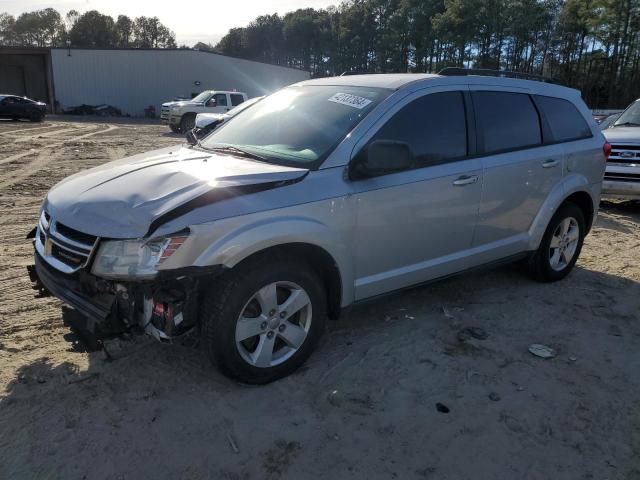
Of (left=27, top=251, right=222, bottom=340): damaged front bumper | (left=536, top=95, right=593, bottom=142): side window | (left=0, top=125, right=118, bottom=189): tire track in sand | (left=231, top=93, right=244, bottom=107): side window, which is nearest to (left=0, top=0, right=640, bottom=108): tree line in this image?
(left=231, top=93, right=244, bottom=107): side window

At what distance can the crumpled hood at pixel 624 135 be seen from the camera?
8523 millimetres

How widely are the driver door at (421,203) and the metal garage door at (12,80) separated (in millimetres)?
51312

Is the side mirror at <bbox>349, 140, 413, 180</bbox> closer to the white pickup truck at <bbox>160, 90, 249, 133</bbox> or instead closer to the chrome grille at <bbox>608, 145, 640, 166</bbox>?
the chrome grille at <bbox>608, 145, 640, 166</bbox>

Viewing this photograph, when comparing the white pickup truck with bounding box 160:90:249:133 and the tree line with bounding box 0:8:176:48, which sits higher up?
the tree line with bounding box 0:8:176:48

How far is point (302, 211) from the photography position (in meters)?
3.21

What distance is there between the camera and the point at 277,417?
119 inches

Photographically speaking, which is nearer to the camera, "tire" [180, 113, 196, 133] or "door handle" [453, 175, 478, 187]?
"door handle" [453, 175, 478, 187]

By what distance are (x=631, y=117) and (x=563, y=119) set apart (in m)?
5.93

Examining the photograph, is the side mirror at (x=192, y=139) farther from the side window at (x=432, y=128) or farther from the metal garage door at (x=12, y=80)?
the metal garage door at (x=12, y=80)

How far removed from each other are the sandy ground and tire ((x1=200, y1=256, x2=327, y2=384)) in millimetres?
167

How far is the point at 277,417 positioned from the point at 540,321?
250cm

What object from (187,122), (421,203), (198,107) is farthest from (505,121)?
(187,122)

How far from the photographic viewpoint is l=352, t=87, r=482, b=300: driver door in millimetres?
3580

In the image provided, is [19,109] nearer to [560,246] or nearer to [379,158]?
[560,246]
